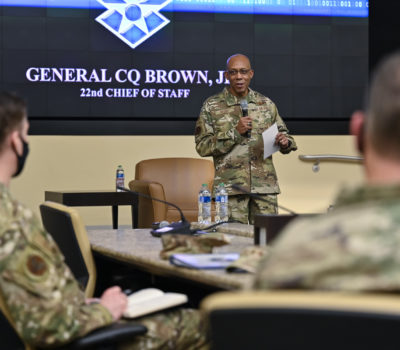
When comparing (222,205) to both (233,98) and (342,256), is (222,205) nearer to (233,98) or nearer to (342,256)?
(233,98)

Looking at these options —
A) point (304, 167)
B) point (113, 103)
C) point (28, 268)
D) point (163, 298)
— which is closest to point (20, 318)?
point (28, 268)

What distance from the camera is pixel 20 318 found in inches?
66.6

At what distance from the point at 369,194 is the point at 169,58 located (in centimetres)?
642

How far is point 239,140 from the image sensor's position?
15.6 feet

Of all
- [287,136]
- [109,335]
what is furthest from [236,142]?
[109,335]

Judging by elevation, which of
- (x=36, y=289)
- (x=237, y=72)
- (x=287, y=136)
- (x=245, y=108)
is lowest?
(x=36, y=289)

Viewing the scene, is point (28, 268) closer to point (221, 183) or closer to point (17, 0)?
point (221, 183)

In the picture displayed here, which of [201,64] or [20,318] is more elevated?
[201,64]

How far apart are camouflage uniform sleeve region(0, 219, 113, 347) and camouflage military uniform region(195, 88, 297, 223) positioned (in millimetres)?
3000

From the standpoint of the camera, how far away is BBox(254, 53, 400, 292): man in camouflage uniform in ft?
3.25

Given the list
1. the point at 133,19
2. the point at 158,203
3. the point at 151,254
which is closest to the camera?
the point at 151,254

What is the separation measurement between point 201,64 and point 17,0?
6.19 ft

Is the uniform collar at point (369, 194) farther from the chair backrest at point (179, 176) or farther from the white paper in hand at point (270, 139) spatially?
the chair backrest at point (179, 176)

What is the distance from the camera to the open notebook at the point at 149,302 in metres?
2.00
